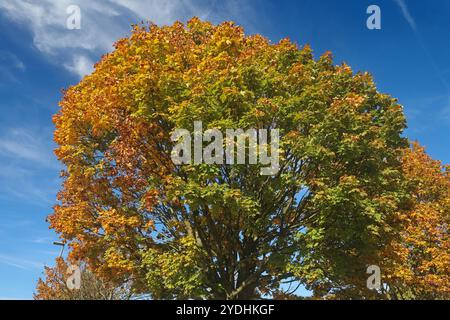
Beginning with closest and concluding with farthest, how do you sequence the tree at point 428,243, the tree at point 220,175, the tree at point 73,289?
1. the tree at point 220,175
2. the tree at point 428,243
3. the tree at point 73,289

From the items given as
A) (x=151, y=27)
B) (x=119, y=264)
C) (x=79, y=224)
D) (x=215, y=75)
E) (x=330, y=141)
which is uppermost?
(x=151, y=27)

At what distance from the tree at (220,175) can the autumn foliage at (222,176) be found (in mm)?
60

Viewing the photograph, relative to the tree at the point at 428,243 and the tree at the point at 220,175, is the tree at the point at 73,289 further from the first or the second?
the tree at the point at 428,243

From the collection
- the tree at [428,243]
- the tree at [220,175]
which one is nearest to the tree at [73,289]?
the tree at [220,175]

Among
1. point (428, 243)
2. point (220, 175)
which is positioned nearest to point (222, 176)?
point (220, 175)

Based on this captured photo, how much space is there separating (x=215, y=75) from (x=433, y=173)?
68.2 feet

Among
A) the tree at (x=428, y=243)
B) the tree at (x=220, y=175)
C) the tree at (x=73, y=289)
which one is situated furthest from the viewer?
the tree at (x=73, y=289)

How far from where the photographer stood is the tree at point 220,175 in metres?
14.1

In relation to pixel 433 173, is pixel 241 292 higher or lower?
lower

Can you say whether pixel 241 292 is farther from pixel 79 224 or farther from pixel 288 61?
pixel 288 61

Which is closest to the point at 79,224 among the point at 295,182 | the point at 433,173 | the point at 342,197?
the point at 295,182

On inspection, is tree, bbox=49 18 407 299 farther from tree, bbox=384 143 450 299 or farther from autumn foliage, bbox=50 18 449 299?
tree, bbox=384 143 450 299
